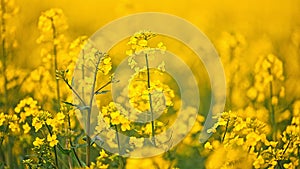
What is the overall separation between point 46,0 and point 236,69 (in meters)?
2.02

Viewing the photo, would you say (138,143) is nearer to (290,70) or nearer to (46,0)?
(290,70)

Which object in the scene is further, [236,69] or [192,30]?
[192,30]

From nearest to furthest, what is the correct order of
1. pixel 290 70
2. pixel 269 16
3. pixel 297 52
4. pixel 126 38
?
pixel 297 52, pixel 290 70, pixel 126 38, pixel 269 16

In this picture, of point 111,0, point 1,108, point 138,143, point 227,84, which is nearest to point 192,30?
point 111,0

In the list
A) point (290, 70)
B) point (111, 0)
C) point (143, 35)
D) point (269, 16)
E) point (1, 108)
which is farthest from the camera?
point (111, 0)

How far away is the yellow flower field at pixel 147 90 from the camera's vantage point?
272 cm

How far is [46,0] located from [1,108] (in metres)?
1.87

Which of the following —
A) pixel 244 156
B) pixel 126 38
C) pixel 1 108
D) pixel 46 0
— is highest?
pixel 46 0

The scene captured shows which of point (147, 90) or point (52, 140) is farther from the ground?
point (147, 90)

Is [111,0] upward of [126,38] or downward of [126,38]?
upward

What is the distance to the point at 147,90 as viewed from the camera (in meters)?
2.73

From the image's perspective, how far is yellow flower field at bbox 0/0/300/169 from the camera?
2725mm

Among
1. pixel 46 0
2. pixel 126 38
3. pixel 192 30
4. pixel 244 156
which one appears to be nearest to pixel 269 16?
pixel 192 30

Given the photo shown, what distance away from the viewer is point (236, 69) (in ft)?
12.3
